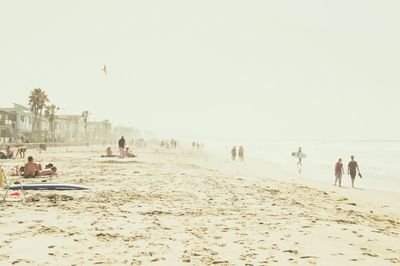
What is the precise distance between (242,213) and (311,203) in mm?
3854

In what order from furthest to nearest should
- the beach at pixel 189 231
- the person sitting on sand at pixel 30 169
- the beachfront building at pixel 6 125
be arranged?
the beachfront building at pixel 6 125, the person sitting on sand at pixel 30 169, the beach at pixel 189 231

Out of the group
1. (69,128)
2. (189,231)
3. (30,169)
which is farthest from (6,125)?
(189,231)

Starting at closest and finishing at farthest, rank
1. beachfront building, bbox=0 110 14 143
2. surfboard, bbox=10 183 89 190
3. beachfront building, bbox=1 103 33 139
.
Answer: surfboard, bbox=10 183 89 190
beachfront building, bbox=0 110 14 143
beachfront building, bbox=1 103 33 139

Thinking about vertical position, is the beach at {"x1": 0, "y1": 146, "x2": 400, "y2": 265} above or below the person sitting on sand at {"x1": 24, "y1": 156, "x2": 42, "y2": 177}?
below

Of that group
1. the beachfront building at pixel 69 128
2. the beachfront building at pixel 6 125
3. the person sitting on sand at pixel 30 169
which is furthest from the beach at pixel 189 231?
the beachfront building at pixel 69 128

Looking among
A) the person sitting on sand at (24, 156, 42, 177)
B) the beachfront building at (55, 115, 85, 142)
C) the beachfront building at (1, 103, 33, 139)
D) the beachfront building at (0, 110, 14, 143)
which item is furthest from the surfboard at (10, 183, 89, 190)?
the beachfront building at (55, 115, 85, 142)

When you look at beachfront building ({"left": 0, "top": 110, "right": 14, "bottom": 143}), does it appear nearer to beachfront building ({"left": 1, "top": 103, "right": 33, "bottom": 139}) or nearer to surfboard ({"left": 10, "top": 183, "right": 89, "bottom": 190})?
beachfront building ({"left": 1, "top": 103, "right": 33, "bottom": 139})

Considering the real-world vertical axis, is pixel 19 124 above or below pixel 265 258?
above

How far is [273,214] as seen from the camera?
1050cm

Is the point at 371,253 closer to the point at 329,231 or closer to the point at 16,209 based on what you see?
the point at 329,231

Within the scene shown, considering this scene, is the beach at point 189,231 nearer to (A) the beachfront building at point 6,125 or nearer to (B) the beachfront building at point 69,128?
(A) the beachfront building at point 6,125

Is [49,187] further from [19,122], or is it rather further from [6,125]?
[19,122]

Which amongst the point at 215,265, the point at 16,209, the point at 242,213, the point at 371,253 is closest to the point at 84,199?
the point at 16,209

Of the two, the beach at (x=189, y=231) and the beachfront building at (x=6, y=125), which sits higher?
the beachfront building at (x=6, y=125)
